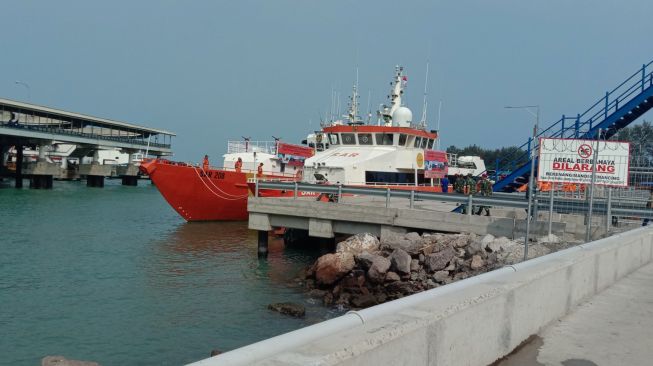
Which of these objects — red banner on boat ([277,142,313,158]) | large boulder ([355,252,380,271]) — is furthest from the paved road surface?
red banner on boat ([277,142,313,158])

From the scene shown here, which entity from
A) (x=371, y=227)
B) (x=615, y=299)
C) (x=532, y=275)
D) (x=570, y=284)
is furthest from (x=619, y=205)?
(x=532, y=275)

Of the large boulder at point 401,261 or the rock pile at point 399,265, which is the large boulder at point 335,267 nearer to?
the rock pile at point 399,265

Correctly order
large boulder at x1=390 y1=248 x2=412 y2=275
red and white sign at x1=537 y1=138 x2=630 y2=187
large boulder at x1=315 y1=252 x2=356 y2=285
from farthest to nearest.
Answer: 1. large boulder at x1=315 y1=252 x2=356 y2=285
2. large boulder at x1=390 y1=248 x2=412 y2=275
3. red and white sign at x1=537 y1=138 x2=630 y2=187

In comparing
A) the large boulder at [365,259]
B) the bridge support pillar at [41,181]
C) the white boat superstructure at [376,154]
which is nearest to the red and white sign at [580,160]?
the large boulder at [365,259]

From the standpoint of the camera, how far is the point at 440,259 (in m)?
13.2

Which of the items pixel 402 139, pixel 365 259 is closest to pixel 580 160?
pixel 365 259

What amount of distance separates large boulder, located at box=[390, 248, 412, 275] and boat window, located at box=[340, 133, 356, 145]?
51.4 feet

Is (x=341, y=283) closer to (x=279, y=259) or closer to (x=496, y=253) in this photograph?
(x=496, y=253)

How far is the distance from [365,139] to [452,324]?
986 inches

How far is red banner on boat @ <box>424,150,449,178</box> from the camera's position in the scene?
29797 millimetres

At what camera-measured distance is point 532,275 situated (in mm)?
5477

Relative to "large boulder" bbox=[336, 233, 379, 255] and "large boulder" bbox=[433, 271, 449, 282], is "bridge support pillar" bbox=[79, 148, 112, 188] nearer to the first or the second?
"large boulder" bbox=[336, 233, 379, 255]

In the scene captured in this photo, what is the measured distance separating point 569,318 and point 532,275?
4.25 feet

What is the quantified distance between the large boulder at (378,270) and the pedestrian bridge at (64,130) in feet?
150
